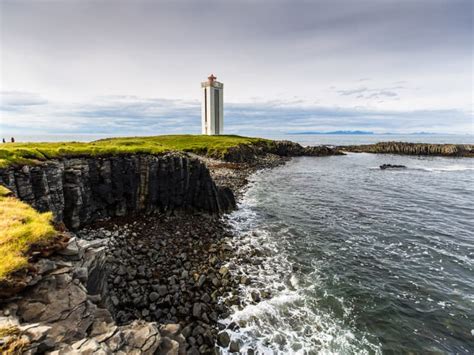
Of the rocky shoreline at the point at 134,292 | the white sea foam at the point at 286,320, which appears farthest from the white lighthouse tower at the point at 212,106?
the white sea foam at the point at 286,320

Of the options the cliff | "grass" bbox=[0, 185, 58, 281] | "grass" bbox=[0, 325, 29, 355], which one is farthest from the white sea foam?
the cliff

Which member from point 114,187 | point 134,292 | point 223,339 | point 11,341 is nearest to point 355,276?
point 223,339

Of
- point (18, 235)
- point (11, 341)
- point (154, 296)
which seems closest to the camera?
point (11, 341)

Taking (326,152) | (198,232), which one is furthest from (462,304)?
(326,152)

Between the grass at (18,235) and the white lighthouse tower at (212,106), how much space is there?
108 meters

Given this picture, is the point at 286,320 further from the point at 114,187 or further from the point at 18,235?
the point at 114,187

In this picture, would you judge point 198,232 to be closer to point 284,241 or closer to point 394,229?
point 284,241

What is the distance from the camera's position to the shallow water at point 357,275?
1370 cm

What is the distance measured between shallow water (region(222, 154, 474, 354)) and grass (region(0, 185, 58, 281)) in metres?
10.6

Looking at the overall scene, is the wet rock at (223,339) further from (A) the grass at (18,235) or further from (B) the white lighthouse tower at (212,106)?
(B) the white lighthouse tower at (212,106)

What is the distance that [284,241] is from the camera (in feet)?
82.3

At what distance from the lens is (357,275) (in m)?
19.4

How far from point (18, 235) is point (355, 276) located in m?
21.1

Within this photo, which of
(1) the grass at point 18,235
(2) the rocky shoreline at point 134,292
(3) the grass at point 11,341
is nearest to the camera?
(3) the grass at point 11,341
